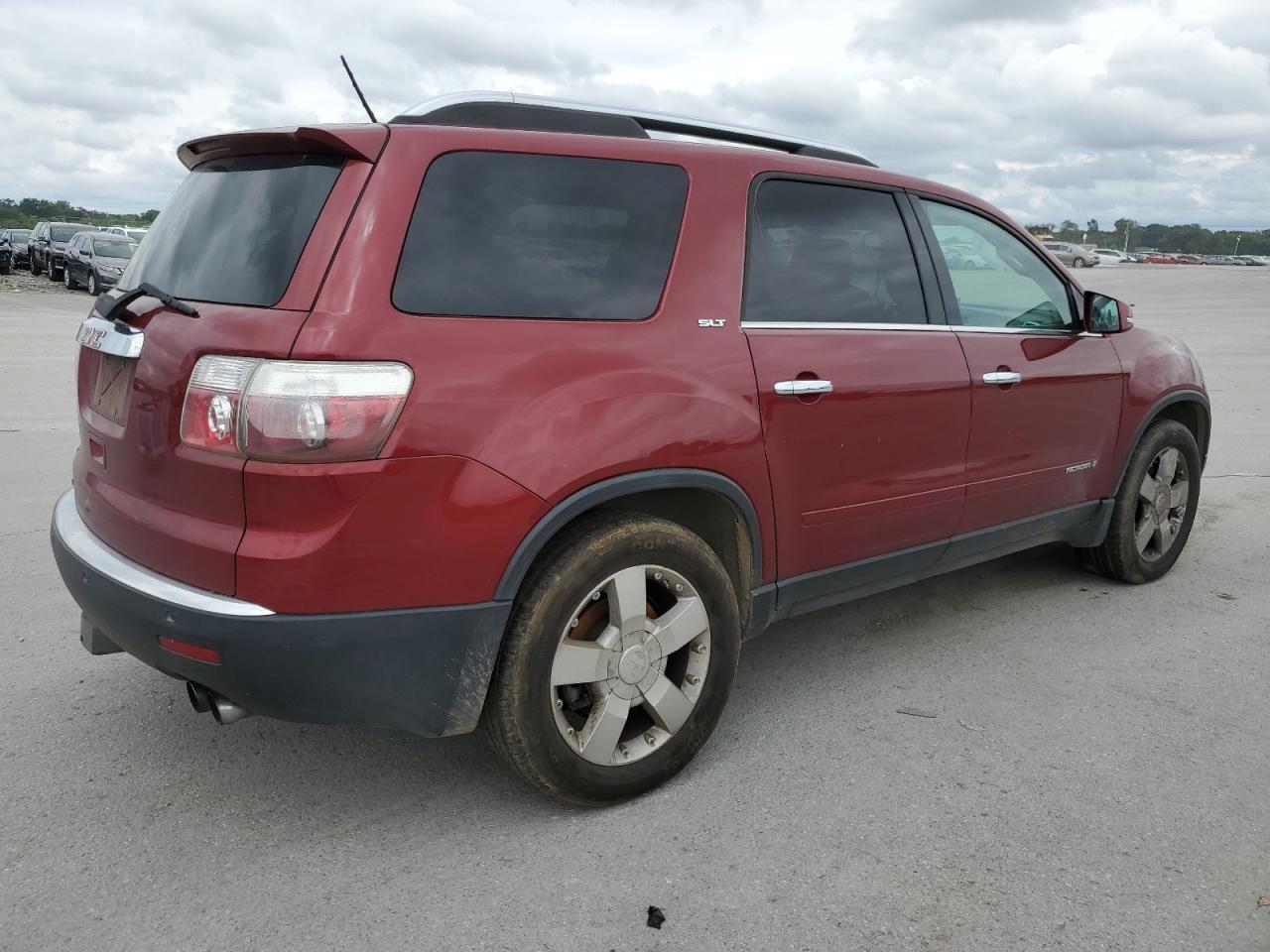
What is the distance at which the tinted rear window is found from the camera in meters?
2.64

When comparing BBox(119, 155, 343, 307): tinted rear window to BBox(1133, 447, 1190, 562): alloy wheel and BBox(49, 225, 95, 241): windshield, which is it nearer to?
BBox(1133, 447, 1190, 562): alloy wheel

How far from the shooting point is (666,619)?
3023 millimetres

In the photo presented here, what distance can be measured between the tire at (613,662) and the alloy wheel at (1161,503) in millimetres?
2705

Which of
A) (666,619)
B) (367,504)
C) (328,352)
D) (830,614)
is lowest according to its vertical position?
(830,614)

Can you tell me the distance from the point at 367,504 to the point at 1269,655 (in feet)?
11.6

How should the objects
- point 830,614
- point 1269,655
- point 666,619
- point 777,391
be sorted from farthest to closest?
point 830,614
point 1269,655
point 777,391
point 666,619

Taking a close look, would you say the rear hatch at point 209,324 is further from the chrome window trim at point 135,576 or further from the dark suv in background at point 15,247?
the dark suv in background at point 15,247

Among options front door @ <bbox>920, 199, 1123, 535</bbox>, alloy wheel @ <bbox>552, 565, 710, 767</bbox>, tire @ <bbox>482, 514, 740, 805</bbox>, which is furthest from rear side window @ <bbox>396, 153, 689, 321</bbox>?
front door @ <bbox>920, 199, 1123, 535</bbox>

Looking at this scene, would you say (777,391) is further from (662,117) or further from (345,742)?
(345,742)

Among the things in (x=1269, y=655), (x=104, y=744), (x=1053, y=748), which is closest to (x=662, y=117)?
(x=1053, y=748)

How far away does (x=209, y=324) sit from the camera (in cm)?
261

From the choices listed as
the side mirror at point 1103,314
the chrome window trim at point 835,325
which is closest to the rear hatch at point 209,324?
the chrome window trim at point 835,325

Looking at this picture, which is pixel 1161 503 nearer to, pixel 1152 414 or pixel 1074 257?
pixel 1152 414

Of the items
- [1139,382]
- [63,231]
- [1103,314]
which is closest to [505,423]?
[1103,314]
